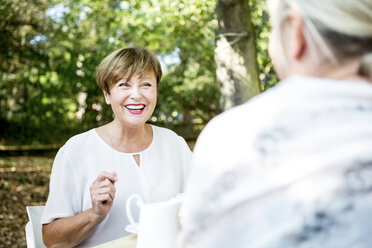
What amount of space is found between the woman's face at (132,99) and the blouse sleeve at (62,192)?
0.35 meters

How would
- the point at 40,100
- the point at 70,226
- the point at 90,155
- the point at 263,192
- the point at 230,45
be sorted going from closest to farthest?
Answer: 1. the point at 263,192
2. the point at 70,226
3. the point at 90,155
4. the point at 230,45
5. the point at 40,100

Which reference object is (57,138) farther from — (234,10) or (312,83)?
(312,83)

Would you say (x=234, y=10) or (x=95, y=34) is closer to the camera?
(x=234, y=10)

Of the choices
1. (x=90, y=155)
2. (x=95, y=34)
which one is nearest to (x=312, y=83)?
(x=90, y=155)

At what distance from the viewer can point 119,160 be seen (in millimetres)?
2184

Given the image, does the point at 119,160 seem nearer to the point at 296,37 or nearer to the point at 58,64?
the point at 296,37

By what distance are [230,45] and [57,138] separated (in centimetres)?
570

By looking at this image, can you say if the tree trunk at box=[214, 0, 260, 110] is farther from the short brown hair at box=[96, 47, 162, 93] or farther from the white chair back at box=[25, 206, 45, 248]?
the white chair back at box=[25, 206, 45, 248]

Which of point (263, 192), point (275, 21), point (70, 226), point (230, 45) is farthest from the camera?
point (230, 45)

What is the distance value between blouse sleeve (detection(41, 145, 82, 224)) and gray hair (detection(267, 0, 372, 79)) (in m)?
1.41

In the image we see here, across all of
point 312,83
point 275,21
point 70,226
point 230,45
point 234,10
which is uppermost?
point 234,10

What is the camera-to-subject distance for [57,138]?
891cm

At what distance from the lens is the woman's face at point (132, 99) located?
222 cm

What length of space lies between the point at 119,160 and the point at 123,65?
48 cm
